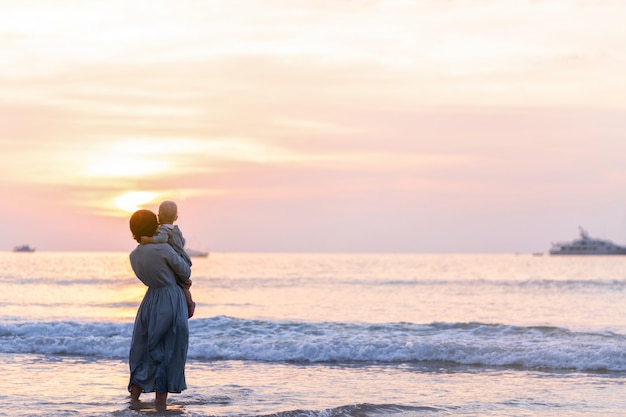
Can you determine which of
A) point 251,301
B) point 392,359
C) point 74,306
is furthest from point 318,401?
point 251,301

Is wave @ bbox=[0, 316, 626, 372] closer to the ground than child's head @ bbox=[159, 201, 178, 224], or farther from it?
closer to the ground

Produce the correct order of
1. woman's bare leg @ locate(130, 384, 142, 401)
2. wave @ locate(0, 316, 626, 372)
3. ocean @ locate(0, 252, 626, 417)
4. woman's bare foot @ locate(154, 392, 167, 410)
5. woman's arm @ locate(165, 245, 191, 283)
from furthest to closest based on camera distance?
wave @ locate(0, 316, 626, 372)
ocean @ locate(0, 252, 626, 417)
woman's bare leg @ locate(130, 384, 142, 401)
woman's bare foot @ locate(154, 392, 167, 410)
woman's arm @ locate(165, 245, 191, 283)

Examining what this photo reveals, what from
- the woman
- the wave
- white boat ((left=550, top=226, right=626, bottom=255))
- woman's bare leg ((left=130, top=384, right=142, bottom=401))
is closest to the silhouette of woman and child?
the woman

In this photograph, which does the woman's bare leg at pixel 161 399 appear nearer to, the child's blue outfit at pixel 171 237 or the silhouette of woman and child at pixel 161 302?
the silhouette of woman and child at pixel 161 302

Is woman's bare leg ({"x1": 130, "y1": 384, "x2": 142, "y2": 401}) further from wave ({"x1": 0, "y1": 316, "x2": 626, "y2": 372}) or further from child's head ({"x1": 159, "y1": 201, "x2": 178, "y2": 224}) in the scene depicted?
wave ({"x1": 0, "y1": 316, "x2": 626, "y2": 372})

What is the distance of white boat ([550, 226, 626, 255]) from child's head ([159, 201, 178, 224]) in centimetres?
15230

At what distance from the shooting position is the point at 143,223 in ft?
25.5

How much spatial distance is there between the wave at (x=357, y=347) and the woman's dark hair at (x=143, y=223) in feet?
18.7

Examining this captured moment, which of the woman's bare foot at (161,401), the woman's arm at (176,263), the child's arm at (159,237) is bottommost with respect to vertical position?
the woman's bare foot at (161,401)

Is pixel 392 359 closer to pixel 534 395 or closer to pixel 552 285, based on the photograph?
pixel 534 395

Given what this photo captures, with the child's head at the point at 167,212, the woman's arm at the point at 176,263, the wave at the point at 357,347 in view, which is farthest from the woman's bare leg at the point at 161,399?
the wave at the point at 357,347

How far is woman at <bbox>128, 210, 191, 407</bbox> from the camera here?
25.3 ft

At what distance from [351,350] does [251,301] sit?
1721cm

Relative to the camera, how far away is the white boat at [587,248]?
152 m
